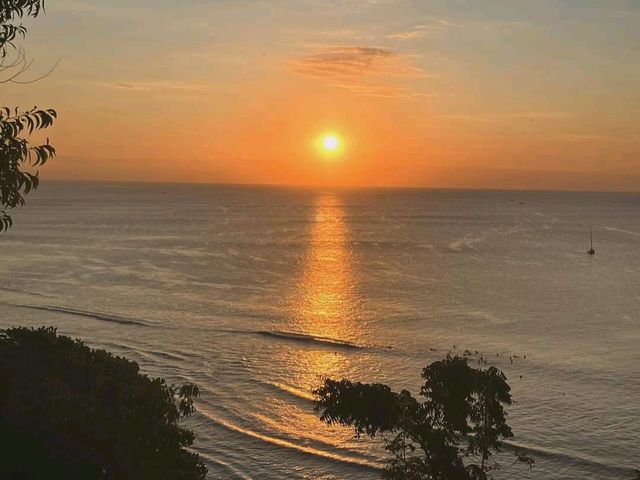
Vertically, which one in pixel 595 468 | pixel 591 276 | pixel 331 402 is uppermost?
pixel 591 276

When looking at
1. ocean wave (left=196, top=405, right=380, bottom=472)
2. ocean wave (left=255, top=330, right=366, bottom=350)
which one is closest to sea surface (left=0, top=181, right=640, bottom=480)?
ocean wave (left=196, top=405, right=380, bottom=472)

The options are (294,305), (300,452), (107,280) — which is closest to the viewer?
(300,452)

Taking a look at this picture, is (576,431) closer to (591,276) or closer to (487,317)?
(487,317)

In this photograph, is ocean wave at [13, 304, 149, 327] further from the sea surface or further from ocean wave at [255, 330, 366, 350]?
ocean wave at [255, 330, 366, 350]

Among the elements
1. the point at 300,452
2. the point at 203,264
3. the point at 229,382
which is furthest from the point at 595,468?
the point at 203,264

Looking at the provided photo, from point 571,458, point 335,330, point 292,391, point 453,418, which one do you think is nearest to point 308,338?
point 335,330

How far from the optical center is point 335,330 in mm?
73875

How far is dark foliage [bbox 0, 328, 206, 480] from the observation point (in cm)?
2083

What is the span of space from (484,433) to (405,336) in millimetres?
47539

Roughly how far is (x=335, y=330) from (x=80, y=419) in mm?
53298

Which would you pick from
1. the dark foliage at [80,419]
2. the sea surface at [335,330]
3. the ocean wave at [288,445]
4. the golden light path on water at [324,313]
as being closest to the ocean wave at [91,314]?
the sea surface at [335,330]

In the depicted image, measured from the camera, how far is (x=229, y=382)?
54.0 m

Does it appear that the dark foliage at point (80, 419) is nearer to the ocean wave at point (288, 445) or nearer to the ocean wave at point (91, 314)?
the ocean wave at point (288, 445)

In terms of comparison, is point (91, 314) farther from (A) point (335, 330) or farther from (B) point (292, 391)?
(B) point (292, 391)
